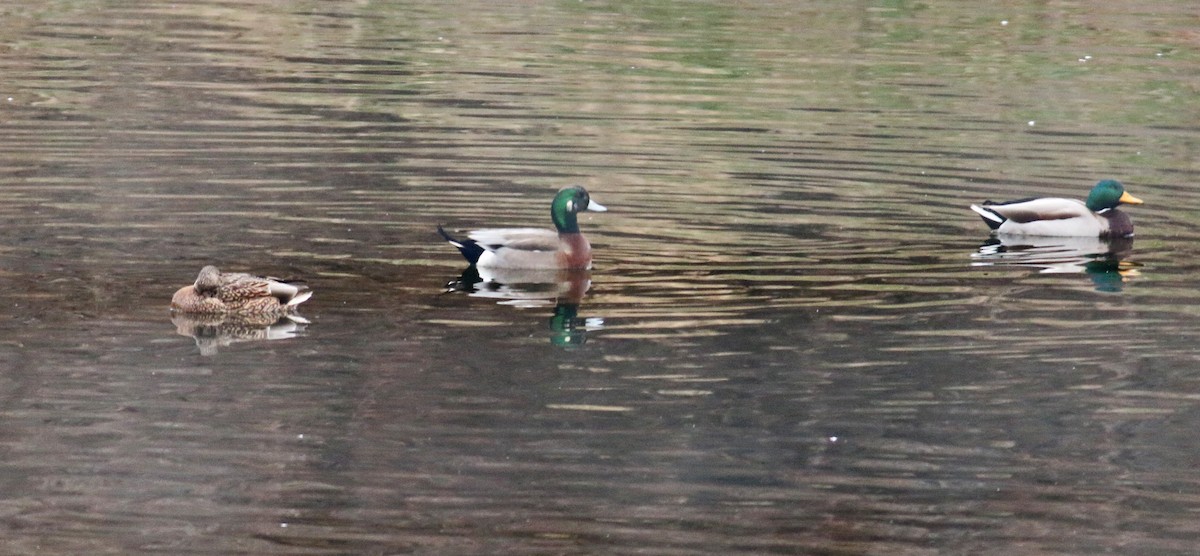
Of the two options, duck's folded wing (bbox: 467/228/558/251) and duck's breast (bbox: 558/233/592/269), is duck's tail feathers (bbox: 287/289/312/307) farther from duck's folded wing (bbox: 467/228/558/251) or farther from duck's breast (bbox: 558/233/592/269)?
duck's breast (bbox: 558/233/592/269)

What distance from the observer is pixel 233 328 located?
11.2 metres

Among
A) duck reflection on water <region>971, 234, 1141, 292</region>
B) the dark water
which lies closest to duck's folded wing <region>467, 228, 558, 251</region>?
the dark water

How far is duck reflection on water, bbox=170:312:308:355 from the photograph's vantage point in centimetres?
1092

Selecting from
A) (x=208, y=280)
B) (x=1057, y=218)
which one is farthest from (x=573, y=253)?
(x=1057, y=218)

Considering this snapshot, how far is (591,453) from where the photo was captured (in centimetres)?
880

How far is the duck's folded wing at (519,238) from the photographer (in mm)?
12805

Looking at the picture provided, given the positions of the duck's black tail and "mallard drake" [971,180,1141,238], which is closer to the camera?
the duck's black tail

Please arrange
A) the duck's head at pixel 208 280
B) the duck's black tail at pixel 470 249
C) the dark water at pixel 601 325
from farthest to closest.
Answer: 1. the duck's black tail at pixel 470 249
2. the duck's head at pixel 208 280
3. the dark water at pixel 601 325

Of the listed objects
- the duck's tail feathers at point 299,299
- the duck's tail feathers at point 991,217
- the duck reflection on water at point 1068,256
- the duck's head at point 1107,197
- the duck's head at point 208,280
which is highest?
the duck's head at point 208,280

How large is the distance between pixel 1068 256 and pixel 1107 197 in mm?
920

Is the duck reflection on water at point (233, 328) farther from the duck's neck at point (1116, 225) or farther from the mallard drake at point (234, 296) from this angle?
the duck's neck at point (1116, 225)

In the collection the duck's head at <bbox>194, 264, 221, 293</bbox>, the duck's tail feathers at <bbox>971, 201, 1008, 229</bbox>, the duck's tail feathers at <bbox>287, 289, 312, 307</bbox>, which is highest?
the duck's head at <bbox>194, 264, 221, 293</bbox>

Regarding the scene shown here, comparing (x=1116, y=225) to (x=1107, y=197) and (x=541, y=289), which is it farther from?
(x=541, y=289)

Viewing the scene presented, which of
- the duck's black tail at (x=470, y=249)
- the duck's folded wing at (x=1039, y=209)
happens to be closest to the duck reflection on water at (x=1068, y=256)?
the duck's folded wing at (x=1039, y=209)
